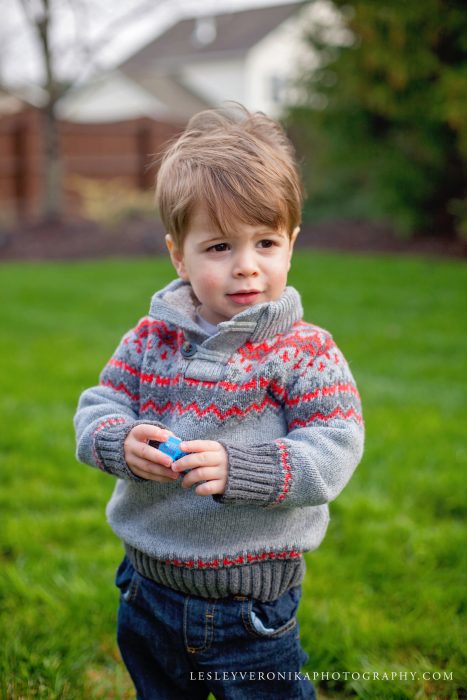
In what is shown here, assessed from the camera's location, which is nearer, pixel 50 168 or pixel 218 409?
pixel 218 409

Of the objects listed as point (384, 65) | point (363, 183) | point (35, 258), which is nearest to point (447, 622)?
point (384, 65)

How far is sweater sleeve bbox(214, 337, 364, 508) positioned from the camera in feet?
5.06

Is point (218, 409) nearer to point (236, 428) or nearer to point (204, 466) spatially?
point (236, 428)

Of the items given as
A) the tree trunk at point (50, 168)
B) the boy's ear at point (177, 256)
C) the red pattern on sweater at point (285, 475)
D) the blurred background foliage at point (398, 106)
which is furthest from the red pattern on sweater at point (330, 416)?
the tree trunk at point (50, 168)

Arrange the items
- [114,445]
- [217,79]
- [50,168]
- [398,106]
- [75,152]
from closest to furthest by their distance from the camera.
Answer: [114,445] → [398,106] → [50,168] → [75,152] → [217,79]

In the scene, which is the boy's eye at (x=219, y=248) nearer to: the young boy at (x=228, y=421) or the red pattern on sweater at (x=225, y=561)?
the young boy at (x=228, y=421)

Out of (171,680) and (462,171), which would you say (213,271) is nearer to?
(171,680)

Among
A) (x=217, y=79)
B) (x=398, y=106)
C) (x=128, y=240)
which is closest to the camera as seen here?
(x=398, y=106)

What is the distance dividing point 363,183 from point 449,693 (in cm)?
1198

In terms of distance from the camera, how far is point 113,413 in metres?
1.77

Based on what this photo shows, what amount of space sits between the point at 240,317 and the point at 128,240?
34.6 ft

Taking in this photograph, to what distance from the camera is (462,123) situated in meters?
8.41

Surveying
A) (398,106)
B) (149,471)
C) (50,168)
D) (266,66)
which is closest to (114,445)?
(149,471)

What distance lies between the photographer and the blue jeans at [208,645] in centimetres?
172
